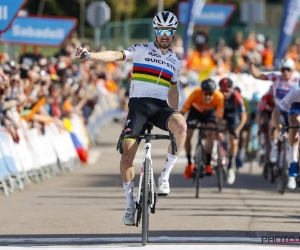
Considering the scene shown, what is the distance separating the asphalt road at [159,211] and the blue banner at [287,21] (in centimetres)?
693

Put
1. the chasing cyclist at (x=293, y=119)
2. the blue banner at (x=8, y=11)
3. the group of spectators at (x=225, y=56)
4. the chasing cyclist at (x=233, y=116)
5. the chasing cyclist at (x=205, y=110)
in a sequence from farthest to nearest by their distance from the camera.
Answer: the group of spectators at (x=225, y=56), the chasing cyclist at (x=233, y=116), the blue banner at (x=8, y=11), the chasing cyclist at (x=205, y=110), the chasing cyclist at (x=293, y=119)

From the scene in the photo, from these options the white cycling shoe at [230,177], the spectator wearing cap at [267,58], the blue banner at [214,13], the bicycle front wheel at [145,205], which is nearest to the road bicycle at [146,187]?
the bicycle front wheel at [145,205]

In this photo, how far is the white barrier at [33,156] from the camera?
1736 cm

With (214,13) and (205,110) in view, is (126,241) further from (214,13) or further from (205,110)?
(214,13)

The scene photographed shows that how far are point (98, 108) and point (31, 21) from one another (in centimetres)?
395

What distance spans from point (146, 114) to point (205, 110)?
20.1 feet

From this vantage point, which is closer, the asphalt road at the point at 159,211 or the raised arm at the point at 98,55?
the raised arm at the point at 98,55

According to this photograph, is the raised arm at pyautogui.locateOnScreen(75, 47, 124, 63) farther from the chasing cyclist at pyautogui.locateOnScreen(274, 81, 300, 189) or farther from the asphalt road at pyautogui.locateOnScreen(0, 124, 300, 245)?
the chasing cyclist at pyautogui.locateOnScreen(274, 81, 300, 189)

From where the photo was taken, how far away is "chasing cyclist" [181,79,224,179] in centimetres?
1778

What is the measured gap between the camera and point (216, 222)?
44.9ft

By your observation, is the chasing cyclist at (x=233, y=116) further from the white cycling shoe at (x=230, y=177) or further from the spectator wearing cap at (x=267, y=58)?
the spectator wearing cap at (x=267, y=58)

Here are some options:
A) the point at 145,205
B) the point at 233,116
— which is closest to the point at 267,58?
the point at 233,116

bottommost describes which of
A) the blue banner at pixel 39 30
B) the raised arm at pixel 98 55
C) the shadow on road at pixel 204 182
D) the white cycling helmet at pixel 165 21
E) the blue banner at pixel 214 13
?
the blue banner at pixel 214 13

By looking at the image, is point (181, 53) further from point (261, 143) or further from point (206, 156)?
point (206, 156)
